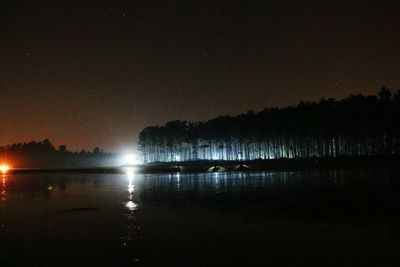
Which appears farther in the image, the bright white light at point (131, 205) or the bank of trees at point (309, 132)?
the bank of trees at point (309, 132)

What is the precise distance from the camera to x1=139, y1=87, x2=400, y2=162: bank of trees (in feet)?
352

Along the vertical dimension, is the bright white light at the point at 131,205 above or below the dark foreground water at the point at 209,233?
above

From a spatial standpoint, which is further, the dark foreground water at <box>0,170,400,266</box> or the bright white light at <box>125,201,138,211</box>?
the bright white light at <box>125,201,138,211</box>

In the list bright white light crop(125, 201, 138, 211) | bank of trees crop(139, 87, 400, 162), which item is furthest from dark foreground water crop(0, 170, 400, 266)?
bank of trees crop(139, 87, 400, 162)

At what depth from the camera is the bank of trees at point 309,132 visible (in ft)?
352

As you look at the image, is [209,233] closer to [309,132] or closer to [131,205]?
[131,205]

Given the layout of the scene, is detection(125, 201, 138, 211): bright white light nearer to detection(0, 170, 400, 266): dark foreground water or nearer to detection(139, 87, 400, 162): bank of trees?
detection(0, 170, 400, 266): dark foreground water

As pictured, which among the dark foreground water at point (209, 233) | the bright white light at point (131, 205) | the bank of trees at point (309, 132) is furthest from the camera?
the bank of trees at point (309, 132)

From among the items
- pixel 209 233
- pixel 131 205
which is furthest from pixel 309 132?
pixel 209 233

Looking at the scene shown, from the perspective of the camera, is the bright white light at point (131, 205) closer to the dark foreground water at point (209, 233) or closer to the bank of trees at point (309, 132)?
the dark foreground water at point (209, 233)

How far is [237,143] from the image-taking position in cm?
14788

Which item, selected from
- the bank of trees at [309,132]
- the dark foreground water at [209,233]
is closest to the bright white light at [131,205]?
the dark foreground water at [209,233]

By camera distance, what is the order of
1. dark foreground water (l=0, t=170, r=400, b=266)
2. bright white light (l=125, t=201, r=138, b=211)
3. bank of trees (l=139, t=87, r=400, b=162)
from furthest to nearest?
bank of trees (l=139, t=87, r=400, b=162)
bright white light (l=125, t=201, r=138, b=211)
dark foreground water (l=0, t=170, r=400, b=266)

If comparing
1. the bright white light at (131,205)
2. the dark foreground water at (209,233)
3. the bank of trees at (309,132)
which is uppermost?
the bank of trees at (309,132)
